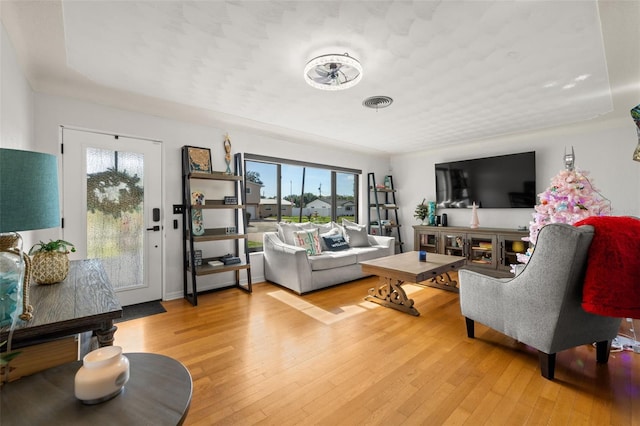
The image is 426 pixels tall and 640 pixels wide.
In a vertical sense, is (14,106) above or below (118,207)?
above

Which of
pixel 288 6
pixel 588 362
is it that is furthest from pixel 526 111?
pixel 288 6

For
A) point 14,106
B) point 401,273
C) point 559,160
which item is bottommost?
point 401,273

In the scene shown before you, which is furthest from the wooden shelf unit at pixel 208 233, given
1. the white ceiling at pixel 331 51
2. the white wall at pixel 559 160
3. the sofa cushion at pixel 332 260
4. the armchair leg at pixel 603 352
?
the white wall at pixel 559 160

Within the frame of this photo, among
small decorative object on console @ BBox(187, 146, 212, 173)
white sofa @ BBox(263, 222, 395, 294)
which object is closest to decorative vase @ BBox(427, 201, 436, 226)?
white sofa @ BBox(263, 222, 395, 294)

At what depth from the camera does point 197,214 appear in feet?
12.0

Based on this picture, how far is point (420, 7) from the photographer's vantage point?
67.6 inches

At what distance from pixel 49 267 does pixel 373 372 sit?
212cm

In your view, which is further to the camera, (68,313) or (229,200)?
(229,200)

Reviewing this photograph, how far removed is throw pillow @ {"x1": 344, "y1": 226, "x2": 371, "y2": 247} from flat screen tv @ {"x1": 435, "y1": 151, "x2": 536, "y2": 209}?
72.5 inches

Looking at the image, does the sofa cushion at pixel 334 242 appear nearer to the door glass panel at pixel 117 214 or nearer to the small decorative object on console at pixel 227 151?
the small decorative object on console at pixel 227 151

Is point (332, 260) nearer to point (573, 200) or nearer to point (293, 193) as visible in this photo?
point (293, 193)

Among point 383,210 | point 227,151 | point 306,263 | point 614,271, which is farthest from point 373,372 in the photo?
point 383,210

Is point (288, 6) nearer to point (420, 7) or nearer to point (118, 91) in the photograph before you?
point (420, 7)

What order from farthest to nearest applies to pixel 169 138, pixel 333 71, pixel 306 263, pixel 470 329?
pixel 306 263 < pixel 169 138 < pixel 470 329 < pixel 333 71
